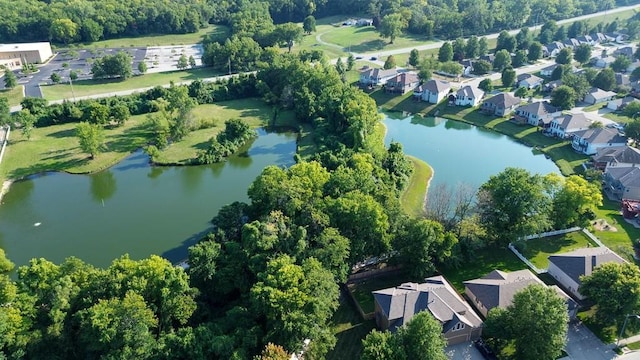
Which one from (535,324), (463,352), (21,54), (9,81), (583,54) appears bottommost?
(463,352)

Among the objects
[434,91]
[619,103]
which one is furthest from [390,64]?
[619,103]

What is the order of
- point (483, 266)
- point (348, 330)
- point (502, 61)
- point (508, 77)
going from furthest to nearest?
point (502, 61) < point (508, 77) < point (483, 266) < point (348, 330)

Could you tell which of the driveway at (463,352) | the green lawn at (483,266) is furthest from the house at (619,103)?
the driveway at (463,352)

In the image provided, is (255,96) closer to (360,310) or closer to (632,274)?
(360,310)

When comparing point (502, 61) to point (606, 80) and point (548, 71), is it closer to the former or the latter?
point (548, 71)

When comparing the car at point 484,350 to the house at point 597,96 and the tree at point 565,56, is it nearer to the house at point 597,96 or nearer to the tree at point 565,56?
the house at point 597,96

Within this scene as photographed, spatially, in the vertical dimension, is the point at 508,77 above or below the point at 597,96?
above
